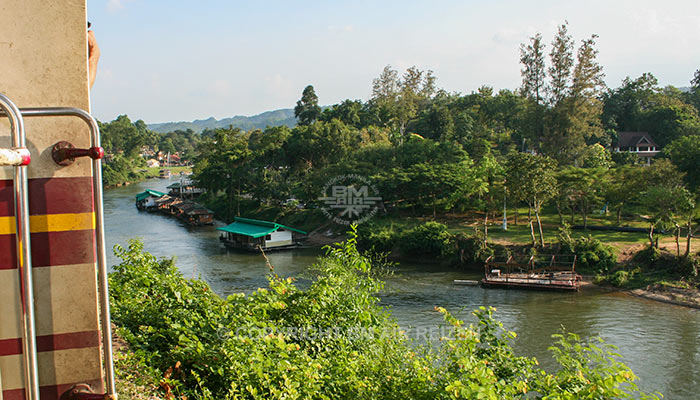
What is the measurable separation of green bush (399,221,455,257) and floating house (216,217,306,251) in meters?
6.35

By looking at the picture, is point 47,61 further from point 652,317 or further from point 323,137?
point 323,137

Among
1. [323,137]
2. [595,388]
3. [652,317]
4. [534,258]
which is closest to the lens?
[595,388]

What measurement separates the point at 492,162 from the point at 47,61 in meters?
28.0

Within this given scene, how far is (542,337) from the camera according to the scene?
1444cm

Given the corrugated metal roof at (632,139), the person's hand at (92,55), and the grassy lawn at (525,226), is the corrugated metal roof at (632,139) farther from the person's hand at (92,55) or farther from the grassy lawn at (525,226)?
the person's hand at (92,55)

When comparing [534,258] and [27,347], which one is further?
[534,258]

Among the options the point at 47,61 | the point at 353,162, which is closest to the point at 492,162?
the point at 353,162

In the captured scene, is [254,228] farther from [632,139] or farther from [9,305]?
[632,139]

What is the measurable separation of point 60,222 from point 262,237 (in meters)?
25.4

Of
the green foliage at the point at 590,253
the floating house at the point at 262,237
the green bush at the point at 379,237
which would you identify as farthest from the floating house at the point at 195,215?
the green foliage at the point at 590,253

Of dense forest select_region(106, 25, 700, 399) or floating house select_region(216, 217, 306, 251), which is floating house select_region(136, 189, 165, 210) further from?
floating house select_region(216, 217, 306, 251)

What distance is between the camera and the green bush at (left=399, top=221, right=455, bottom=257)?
23.1 meters

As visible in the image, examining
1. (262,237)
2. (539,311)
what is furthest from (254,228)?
(539,311)
